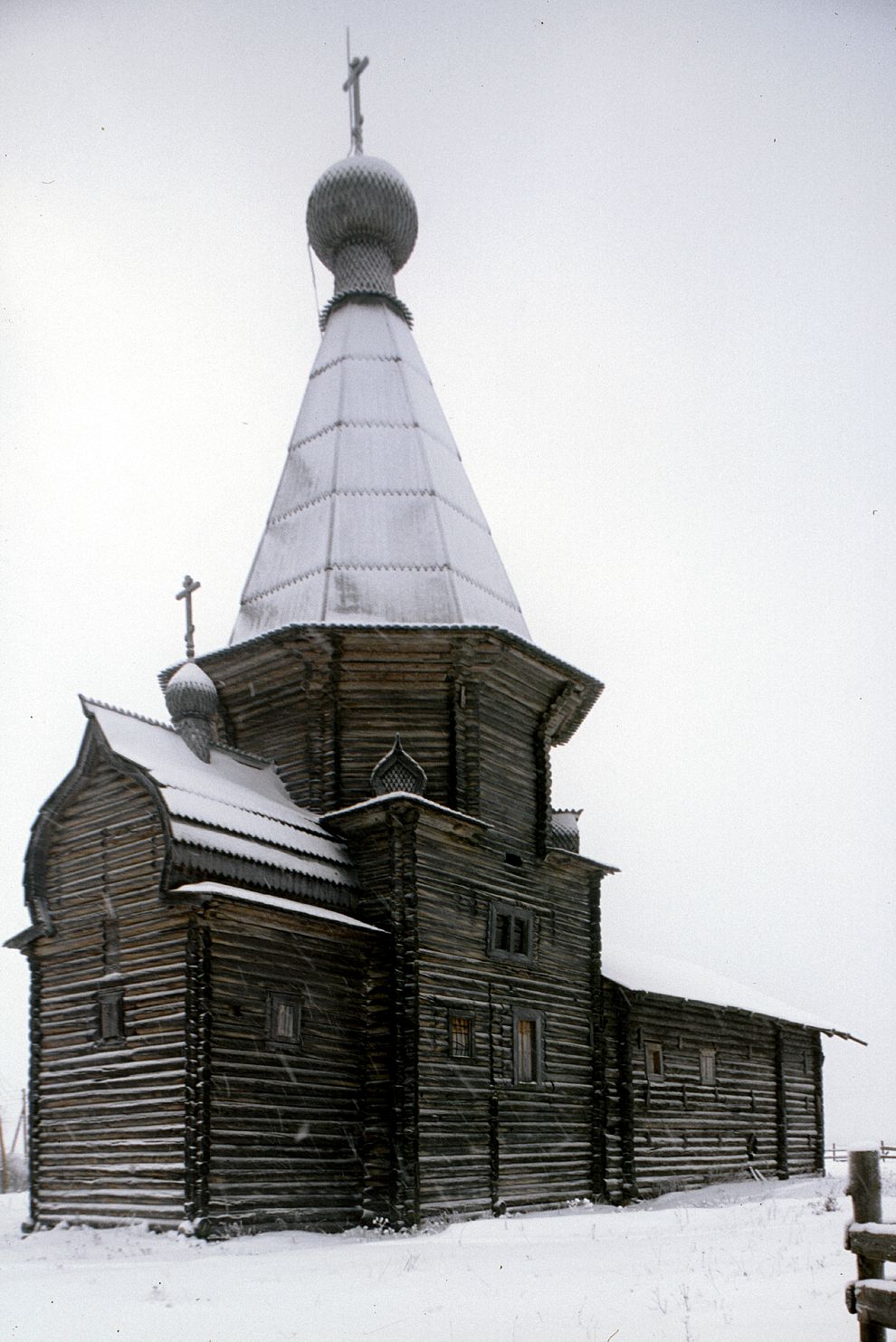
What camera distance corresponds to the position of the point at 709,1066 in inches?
1119

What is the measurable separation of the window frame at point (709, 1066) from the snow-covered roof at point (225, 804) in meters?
12.0

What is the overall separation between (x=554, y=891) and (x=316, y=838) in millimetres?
5291

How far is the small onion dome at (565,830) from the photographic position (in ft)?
80.0

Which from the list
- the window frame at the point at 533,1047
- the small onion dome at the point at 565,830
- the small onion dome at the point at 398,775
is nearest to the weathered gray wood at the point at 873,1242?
the small onion dome at the point at 398,775

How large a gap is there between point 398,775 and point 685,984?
1112 cm

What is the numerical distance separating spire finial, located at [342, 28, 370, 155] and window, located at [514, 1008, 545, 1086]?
64.0 feet

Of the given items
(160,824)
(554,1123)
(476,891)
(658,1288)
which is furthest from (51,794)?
(658,1288)

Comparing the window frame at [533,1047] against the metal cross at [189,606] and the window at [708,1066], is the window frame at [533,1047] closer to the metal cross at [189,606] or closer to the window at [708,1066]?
the window at [708,1066]

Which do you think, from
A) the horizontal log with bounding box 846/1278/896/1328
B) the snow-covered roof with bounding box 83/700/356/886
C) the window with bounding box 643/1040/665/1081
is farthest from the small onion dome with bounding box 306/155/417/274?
the horizontal log with bounding box 846/1278/896/1328

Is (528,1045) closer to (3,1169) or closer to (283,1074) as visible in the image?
(283,1074)

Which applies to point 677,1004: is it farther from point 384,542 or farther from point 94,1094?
point 94,1094

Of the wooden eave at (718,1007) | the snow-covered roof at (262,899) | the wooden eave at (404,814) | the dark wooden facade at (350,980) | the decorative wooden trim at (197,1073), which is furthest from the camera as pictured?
the wooden eave at (718,1007)

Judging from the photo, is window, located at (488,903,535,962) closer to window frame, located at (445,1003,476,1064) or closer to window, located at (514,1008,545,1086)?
window, located at (514,1008,545,1086)

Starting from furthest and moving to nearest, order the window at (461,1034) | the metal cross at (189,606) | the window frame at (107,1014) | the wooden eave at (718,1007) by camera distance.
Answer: the wooden eave at (718,1007), the metal cross at (189,606), the window at (461,1034), the window frame at (107,1014)
